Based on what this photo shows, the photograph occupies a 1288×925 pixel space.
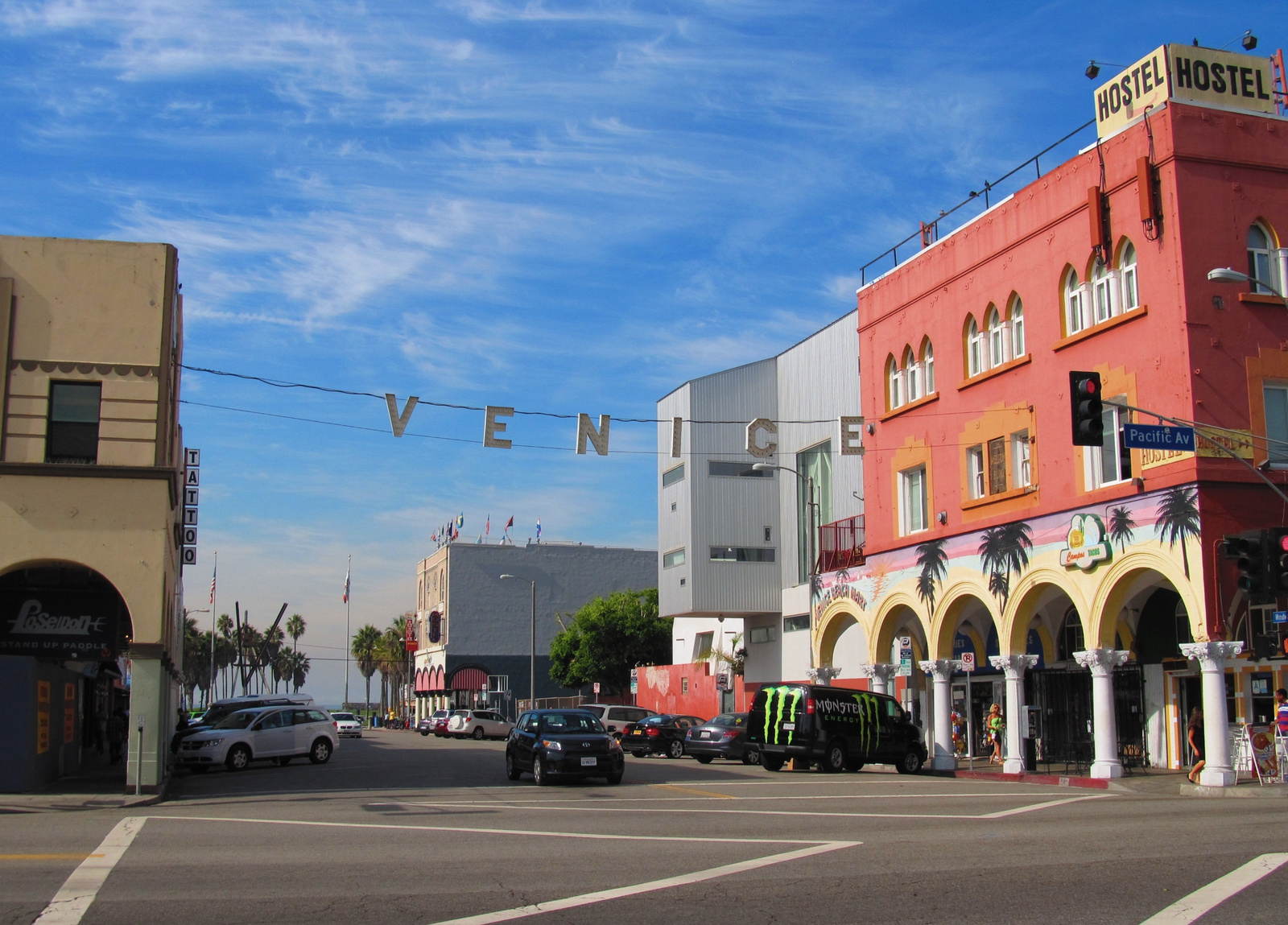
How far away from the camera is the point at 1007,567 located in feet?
93.6

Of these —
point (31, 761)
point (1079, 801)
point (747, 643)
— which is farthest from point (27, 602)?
point (747, 643)

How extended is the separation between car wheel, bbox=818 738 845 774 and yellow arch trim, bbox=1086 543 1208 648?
6.04 m

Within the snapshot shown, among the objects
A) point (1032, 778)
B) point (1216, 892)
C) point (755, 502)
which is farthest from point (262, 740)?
point (1216, 892)

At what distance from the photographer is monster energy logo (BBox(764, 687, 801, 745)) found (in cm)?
2814

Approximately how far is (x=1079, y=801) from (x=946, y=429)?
43.2 ft

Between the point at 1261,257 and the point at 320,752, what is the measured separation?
85.2ft

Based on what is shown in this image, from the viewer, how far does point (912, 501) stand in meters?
33.3

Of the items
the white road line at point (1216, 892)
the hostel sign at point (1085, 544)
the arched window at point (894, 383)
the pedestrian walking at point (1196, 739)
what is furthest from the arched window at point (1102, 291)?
the white road line at point (1216, 892)

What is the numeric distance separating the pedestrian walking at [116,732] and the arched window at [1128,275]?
33.7 meters

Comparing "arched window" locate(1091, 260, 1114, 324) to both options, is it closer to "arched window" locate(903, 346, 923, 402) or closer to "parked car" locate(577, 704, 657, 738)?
"arched window" locate(903, 346, 923, 402)

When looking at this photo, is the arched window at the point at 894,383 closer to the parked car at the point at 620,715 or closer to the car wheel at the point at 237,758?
the parked car at the point at 620,715

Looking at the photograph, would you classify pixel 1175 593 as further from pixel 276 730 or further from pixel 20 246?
pixel 20 246

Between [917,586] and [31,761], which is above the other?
[917,586]

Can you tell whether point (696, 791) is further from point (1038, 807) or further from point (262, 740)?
point (262, 740)
